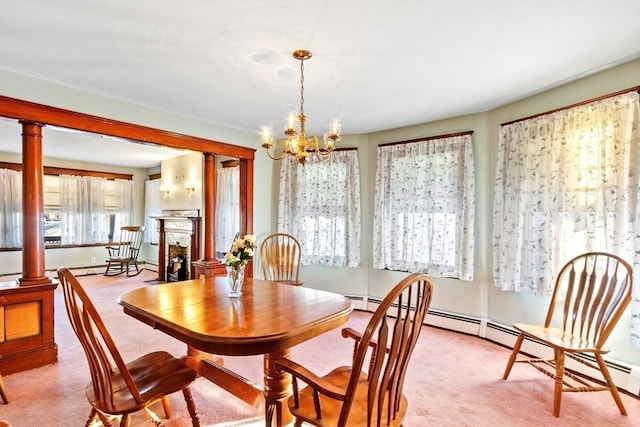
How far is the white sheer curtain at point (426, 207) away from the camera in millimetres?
3615

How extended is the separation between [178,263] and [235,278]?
4.43 metres

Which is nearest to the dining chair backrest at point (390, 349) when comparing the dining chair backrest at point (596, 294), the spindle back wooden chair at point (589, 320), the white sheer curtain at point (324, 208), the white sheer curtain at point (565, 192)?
the spindle back wooden chair at point (589, 320)

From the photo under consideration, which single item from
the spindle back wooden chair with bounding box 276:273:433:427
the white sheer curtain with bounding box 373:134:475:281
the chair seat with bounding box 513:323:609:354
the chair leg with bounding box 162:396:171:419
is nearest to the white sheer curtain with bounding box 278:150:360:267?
the white sheer curtain with bounding box 373:134:475:281

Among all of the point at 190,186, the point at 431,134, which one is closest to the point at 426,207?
the point at 431,134

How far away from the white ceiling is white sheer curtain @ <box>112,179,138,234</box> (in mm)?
4929

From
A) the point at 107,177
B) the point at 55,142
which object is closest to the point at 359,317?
the point at 55,142

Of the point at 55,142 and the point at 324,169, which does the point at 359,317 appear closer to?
the point at 324,169

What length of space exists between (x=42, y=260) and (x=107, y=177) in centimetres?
512

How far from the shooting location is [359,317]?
13.6 feet

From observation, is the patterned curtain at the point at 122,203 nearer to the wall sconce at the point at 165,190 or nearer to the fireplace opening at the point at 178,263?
the wall sconce at the point at 165,190

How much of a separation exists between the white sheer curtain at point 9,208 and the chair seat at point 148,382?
6193mm

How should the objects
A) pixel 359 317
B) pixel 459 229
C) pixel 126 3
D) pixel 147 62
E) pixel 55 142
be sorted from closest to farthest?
pixel 126 3 → pixel 147 62 → pixel 459 229 → pixel 359 317 → pixel 55 142

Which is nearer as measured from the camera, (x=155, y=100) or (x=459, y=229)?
(x=155, y=100)

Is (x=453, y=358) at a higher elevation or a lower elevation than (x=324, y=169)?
lower
